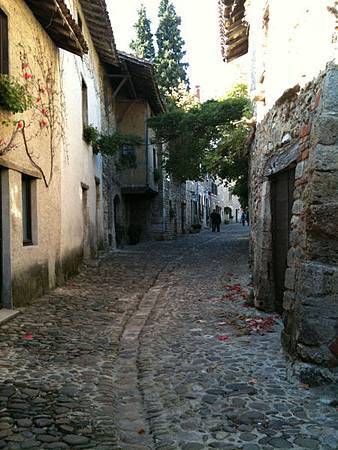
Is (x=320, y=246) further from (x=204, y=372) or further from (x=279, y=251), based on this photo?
(x=279, y=251)

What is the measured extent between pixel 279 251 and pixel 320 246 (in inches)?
85.3

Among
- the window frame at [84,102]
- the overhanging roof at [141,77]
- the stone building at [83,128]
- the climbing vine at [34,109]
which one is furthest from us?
the overhanging roof at [141,77]

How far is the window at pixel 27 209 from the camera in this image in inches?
287

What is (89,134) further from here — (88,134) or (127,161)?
(127,161)

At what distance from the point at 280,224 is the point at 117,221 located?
1291cm

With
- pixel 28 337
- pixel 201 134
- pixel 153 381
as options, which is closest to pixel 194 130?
pixel 201 134

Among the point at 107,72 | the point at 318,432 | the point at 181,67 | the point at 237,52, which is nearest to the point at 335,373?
the point at 318,432

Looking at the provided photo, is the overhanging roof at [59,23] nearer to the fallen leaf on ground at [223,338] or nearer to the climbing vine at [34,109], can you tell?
the climbing vine at [34,109]

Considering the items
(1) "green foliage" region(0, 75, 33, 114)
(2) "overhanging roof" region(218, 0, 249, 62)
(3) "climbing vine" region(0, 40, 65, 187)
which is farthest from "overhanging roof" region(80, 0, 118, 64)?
(1) "green foliage" region(0, 75, 33, 114)

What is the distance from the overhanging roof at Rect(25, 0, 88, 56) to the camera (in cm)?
707

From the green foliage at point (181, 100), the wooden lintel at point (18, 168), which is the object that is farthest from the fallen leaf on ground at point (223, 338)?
the green foliage at point (181, 100)

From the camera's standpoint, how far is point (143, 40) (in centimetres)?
3050

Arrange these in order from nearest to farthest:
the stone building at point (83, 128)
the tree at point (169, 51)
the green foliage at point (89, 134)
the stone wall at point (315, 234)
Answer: the stone wall at point (315, 234)
the stone building at point (83, 128)
the green foliage at point (89, 134)
the tree at point (169, 51)

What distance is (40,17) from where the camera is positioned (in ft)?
25.0
